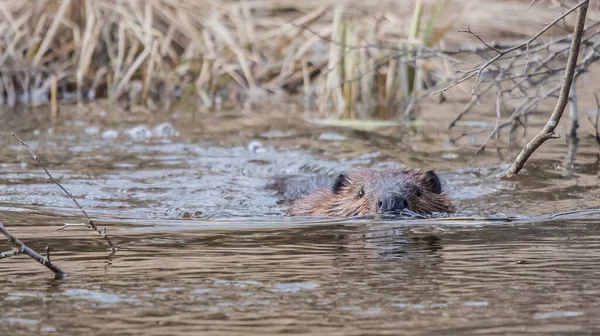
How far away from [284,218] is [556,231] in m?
1.14

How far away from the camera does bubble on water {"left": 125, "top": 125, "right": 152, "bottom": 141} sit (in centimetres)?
711

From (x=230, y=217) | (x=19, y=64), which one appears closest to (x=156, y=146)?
(x=230, y=217)

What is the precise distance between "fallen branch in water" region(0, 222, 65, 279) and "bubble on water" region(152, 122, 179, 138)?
436cm

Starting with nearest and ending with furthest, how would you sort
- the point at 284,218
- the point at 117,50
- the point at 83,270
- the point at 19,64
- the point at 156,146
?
the point at 83,270 < the point at 284,218 < the point at 156,146 < the point at 19,64 < the point at 117,50

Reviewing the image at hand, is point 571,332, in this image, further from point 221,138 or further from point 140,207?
point 221,138

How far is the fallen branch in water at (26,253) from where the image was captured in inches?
107

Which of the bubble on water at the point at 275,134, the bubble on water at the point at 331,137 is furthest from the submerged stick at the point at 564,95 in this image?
the bubble on water at the point at 275,134

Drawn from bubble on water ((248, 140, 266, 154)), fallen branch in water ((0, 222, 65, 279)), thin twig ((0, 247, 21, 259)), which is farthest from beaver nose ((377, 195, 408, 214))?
bubble on water ((248, 140, 266, 154))

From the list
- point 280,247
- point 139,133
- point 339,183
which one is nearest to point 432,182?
point 339,183

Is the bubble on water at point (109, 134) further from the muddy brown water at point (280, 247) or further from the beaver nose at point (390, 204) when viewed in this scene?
the beaver nose at point (390, 204)

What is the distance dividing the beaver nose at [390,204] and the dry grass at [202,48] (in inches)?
176

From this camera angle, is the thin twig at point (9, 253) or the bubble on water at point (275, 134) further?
the bubble on water at point (275, 134)

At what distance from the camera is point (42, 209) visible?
14.8 feet

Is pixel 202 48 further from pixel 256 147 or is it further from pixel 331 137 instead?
pixel 256 147
